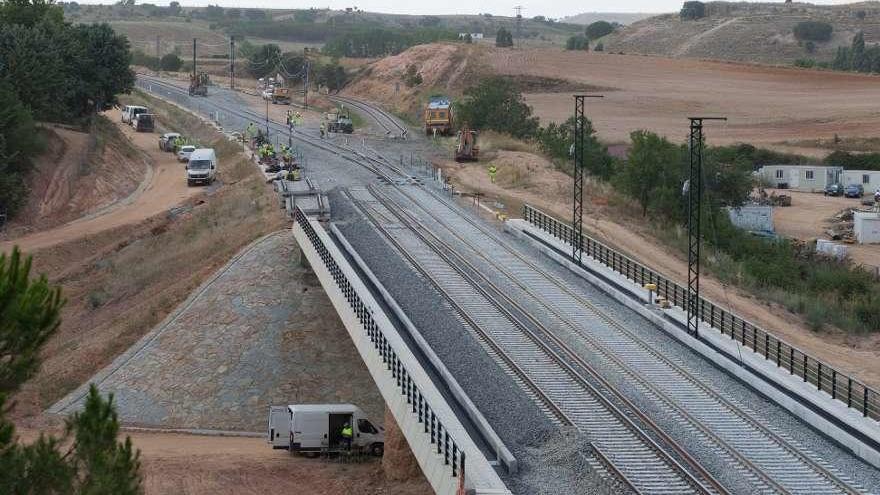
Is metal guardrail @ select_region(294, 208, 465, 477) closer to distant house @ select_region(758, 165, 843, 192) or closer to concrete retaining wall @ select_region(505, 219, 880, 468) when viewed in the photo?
concrete retaining wall @ select_region(505, 219, 880, 468)

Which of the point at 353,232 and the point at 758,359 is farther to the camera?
the point at 353,232

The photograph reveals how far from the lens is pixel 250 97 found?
399 ft

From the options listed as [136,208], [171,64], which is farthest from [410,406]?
[171,64]

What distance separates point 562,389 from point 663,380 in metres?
2.49

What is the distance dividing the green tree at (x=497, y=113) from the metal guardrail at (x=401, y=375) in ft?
151

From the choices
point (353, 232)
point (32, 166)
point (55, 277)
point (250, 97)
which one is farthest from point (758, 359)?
point (250, 97)

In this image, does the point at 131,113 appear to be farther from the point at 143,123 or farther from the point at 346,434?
the point at 346,434

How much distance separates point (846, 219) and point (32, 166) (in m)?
44.9

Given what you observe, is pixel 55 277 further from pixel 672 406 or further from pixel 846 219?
pixel 846 219

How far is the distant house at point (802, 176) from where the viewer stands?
93.1 m

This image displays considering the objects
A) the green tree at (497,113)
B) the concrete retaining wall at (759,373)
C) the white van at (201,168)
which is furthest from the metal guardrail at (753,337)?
the green tree at (497,113)

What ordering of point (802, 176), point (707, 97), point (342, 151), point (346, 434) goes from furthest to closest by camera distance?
point (707, 97)
point (802, 176)
point (342, 151)
point (346, 434)

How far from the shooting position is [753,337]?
108ft

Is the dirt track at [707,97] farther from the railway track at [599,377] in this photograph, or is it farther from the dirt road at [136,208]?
the railway track at [599,377]
